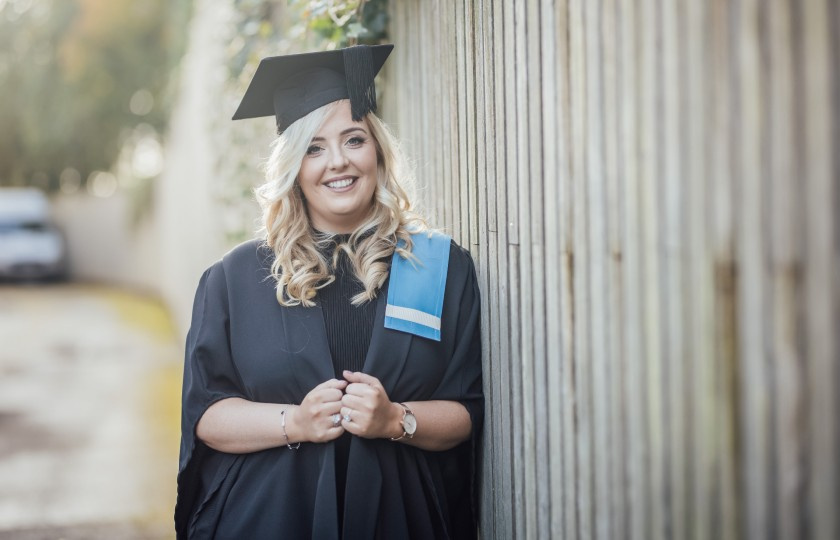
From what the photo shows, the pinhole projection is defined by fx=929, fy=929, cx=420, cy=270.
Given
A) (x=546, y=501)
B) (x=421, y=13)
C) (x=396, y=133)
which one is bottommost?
(x=546, y=501)

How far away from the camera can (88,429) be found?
298 inches

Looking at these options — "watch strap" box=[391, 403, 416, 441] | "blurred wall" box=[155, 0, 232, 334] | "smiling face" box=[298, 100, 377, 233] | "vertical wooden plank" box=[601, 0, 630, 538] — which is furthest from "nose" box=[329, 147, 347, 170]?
"blurred wall" box=[155, 0, 232, 334]

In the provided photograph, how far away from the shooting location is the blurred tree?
21.2 metres

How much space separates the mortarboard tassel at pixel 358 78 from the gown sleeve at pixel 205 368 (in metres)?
0.61

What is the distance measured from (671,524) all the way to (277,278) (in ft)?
4.64

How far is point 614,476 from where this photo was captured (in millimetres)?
1817

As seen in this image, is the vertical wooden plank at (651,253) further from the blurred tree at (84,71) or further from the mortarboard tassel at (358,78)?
the blurred tree at (84,71)

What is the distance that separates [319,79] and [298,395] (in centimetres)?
91

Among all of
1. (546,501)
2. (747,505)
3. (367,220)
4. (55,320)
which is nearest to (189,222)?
(55,320)

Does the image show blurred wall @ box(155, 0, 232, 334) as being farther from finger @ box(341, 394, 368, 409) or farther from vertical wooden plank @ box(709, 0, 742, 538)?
vertical wooden plank @ box(709, 0, 742, 538)

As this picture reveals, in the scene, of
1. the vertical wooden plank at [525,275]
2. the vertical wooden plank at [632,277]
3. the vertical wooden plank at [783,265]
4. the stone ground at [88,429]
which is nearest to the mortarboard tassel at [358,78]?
the vertical wooden plank at [525,275]

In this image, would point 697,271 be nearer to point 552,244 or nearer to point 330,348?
point 552,244

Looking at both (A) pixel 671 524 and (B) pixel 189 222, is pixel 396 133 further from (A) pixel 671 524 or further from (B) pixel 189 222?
(B) pixel 189 222

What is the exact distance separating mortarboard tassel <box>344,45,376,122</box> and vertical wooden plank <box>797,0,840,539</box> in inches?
63.3
